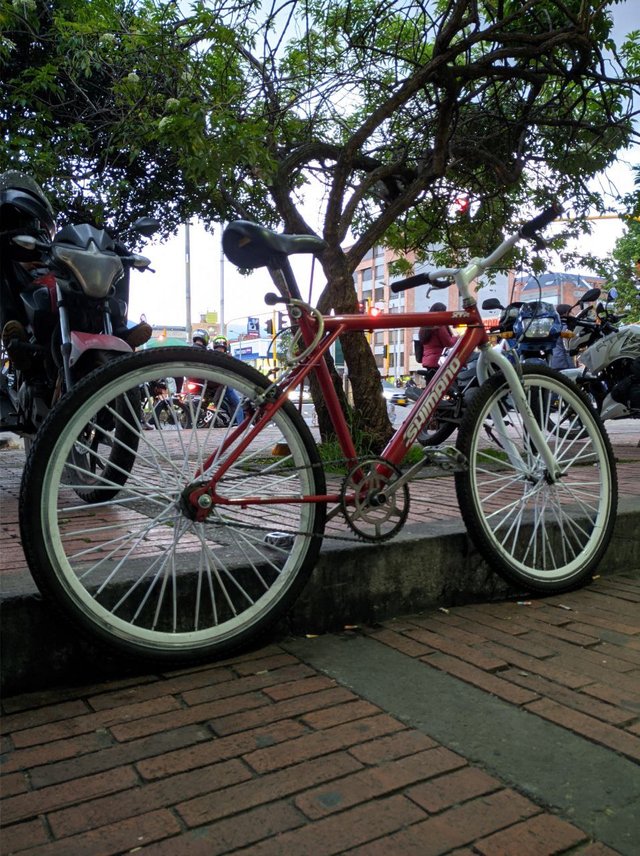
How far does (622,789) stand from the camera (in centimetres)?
170

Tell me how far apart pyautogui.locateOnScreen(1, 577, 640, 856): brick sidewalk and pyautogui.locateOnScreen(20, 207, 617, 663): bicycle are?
0.72 ft

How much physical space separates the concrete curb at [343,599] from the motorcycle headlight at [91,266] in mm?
1728

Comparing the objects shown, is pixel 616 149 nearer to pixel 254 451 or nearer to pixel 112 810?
pixel 254 451

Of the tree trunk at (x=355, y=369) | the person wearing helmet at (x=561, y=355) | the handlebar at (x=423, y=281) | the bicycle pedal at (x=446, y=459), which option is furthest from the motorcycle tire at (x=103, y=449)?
the person wearing helmet at (x=561, y=355)

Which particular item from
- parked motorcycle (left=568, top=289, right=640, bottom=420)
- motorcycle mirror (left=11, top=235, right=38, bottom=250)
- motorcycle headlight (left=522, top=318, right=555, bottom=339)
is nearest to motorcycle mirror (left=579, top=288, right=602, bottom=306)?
parked motorcycle (left=568, top=289, right=640, bottom=420)

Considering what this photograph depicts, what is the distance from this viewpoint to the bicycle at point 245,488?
85.7 inches

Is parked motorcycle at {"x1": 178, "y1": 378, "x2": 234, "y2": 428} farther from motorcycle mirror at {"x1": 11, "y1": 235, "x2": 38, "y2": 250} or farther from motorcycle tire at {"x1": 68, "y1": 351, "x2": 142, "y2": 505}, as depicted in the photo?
motorcycle mirror at {"x1": 11, "y1": 235, "x2": 38, "y2": 250}

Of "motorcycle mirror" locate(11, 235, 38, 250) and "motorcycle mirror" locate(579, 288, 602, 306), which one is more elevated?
"motorcycle mirror" locate(579, 288, 602, 306)

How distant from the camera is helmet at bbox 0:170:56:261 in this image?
413cm

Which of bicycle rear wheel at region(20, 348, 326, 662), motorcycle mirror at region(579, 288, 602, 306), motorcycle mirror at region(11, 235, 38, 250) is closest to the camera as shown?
bicycle rear wheel at region(20, 348, 326, 662)

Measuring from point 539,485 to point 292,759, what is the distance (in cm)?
174

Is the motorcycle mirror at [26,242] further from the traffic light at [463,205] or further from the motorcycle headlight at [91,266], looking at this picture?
the traffic light at [463,205]

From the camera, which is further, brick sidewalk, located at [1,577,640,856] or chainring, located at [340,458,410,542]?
chainring, located at [340,458,410,542]

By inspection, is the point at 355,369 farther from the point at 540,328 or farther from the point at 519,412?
the point at 519,412
